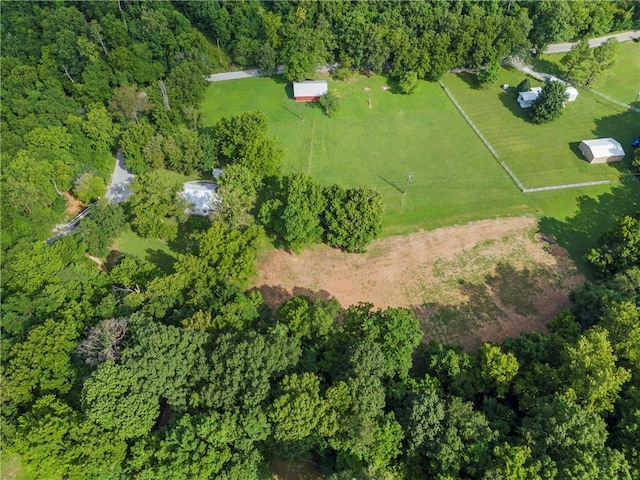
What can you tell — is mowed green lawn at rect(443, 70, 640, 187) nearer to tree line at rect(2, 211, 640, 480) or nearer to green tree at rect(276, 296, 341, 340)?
tree line at rect(2, 211, 640, 480)

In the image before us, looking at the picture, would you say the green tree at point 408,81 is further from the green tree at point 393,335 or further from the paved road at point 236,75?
the green tree at point 393,335

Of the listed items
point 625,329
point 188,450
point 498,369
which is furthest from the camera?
point 625,329

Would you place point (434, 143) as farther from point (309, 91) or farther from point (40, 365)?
point (40, 365)

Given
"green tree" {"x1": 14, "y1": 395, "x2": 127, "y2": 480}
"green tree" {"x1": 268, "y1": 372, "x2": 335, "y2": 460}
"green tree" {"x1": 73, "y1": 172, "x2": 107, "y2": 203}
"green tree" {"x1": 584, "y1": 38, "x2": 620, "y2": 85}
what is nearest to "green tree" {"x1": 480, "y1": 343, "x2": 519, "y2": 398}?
"green tree" {"x1": 268, "y1": 372, "x2": 335, "y2": 460}

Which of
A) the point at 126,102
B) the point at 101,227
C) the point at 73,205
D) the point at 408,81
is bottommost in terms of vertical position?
the point at 73,205

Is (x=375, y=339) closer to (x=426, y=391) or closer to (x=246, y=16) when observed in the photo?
(x=426, y=391)

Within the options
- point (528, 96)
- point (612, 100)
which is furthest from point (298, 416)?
point (612, 100)

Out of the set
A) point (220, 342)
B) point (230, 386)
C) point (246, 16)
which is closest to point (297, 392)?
point (230, 386)

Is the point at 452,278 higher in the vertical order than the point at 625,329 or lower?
lower
